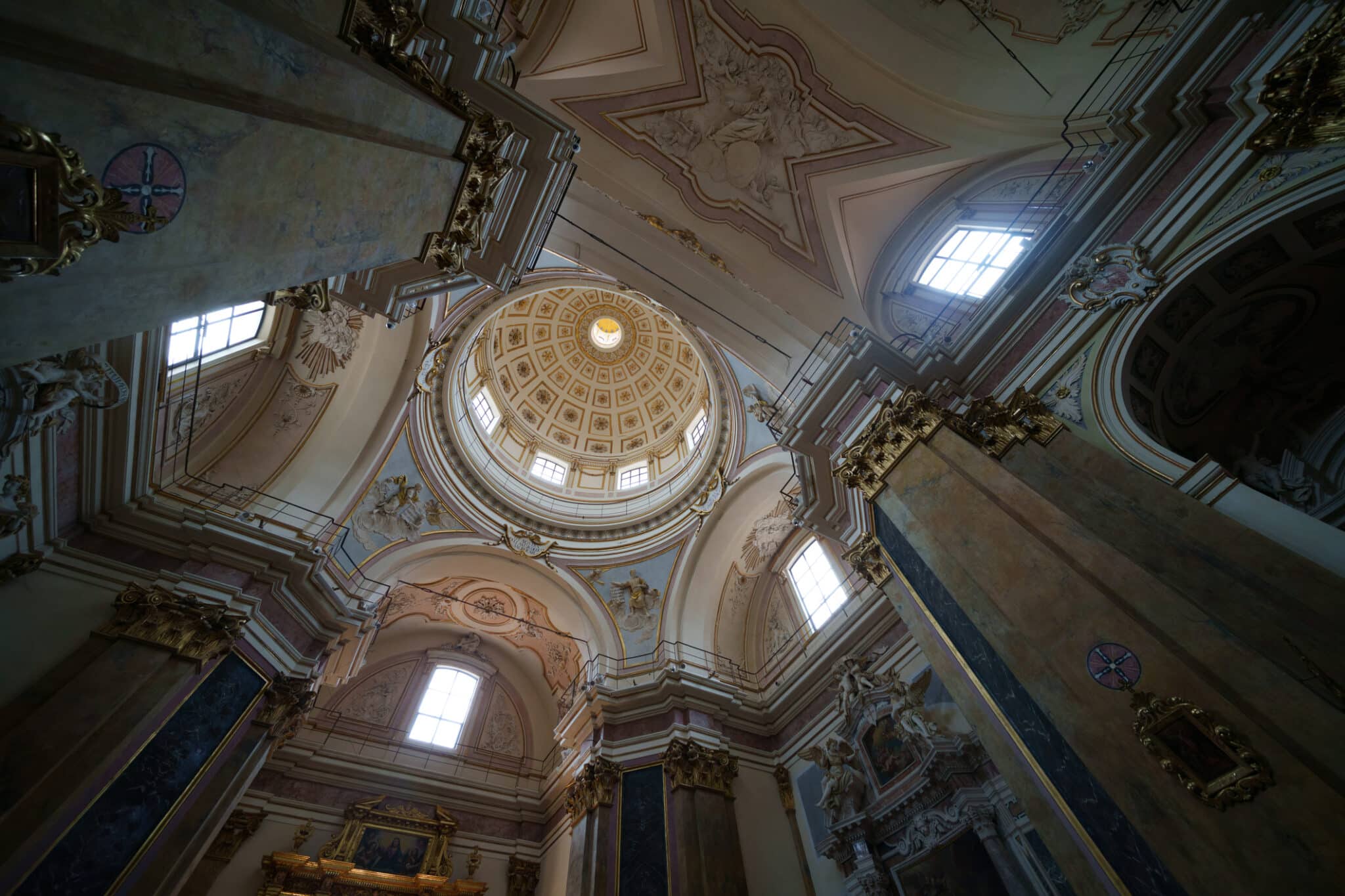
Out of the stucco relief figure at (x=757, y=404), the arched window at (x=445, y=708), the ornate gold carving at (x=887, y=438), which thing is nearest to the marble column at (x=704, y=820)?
the ornate gold carving at (x=887, y=438)

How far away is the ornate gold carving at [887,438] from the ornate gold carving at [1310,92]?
11.7 ft

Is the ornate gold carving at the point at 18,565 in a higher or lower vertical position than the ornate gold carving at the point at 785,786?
higher

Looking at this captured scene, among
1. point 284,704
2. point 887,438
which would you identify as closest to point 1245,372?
point 887,438

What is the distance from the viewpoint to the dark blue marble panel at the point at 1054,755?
3.29 meters

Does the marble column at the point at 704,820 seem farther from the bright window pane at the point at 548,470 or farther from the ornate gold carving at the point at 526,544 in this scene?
the bright window pane at the point at 548,470

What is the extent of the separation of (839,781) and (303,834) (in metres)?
10.5

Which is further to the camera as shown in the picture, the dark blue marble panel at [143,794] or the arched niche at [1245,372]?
the dark blue marble panel at [143,794]

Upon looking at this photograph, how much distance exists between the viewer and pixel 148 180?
2.61 m

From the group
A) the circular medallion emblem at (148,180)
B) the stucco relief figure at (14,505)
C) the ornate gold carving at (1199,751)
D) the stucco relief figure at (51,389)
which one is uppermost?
the stucco relief figure at (14,505)

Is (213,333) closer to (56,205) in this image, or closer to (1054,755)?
(56,205)

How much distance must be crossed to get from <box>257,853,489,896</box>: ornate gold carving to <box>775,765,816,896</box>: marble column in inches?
271

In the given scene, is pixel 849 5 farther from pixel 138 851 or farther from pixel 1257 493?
pixel 138 851

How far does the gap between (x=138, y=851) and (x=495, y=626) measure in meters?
9.36

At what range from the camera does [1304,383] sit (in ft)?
19.6
